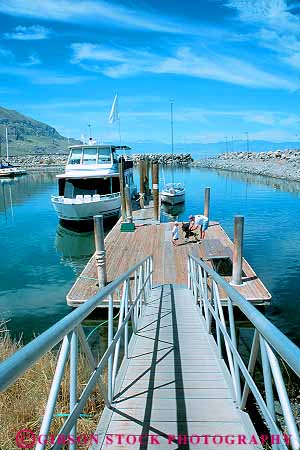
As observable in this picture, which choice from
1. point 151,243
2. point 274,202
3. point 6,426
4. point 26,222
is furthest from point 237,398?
point 274,202

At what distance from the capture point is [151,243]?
15.4m

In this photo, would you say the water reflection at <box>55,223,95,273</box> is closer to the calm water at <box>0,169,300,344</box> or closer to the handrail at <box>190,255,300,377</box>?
the calm water at <box>0,169,300,344</box>

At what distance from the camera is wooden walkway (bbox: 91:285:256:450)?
117 inches

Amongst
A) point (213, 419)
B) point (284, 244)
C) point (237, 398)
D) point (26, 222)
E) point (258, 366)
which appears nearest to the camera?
point (213, 419)

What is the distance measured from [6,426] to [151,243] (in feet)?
37.7

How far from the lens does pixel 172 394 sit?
3.63m

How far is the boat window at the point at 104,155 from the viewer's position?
85.4 ft

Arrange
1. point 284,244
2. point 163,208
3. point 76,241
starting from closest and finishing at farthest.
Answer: point 284,244
point 76,241
point 163,208

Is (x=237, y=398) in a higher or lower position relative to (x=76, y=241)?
higher

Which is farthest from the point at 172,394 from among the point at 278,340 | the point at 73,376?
the point at 278,340

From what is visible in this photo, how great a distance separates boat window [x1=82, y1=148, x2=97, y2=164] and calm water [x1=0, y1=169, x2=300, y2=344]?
17.4ft

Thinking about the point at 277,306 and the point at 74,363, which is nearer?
the point at 74,363

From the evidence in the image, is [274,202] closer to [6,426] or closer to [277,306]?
[277,306]

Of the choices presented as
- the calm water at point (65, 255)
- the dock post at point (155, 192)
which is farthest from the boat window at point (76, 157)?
the dock post at point (155, 192)
